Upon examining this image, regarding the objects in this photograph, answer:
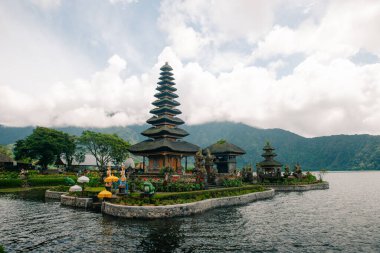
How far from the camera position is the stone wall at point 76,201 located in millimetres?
35700

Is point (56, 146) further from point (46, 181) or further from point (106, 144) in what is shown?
point (46, 181)

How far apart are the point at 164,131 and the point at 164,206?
1245 inches

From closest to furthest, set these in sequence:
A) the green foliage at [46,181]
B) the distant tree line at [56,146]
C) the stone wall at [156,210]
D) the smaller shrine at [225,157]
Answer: the stone wall at [156,210], the green foliage at [46,181], the smaller shrine at [225,157], the distant tree line at [56,146]

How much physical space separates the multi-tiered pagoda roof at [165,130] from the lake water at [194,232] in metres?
24.4

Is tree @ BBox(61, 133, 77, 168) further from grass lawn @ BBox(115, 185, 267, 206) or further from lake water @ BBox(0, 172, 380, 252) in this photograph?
grass lawn @ BBox(115, 185, 267, 206)

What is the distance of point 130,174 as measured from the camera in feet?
171

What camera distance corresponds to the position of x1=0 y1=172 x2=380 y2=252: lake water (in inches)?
765

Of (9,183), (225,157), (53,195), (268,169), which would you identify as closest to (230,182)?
(225,157)

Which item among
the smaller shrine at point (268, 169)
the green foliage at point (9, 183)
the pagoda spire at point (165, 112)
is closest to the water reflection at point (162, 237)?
the pagoda spire at point (165, 112)

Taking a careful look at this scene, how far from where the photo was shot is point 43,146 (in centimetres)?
8169

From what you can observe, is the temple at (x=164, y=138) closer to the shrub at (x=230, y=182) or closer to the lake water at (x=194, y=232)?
the shrub at (x=230, y=182)

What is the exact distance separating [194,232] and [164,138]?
38.4m

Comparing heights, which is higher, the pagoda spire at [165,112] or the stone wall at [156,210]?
the pagoda spire at [165,112]

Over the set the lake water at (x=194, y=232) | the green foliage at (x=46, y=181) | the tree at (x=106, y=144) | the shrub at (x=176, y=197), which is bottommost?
the lake water at (x=194, y=232)
